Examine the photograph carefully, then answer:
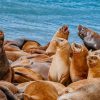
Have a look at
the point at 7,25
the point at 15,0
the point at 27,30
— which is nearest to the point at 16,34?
the point at 27,30

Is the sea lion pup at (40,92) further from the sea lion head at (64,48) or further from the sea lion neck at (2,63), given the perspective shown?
the sea lion head at (64,48)

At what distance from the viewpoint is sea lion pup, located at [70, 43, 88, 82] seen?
705 cm

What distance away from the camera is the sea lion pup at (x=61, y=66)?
7.23 meters

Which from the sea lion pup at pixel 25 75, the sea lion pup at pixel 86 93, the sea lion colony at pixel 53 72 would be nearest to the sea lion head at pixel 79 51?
the sea lion colony at pixel 53 72

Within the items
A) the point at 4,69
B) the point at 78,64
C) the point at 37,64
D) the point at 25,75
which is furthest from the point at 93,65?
the point at 37,64

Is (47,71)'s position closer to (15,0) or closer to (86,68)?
(86,68)

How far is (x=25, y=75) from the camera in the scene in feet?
23.1

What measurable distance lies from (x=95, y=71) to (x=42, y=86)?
1.42m

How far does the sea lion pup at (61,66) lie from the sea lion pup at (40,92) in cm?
179

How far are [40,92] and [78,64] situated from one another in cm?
203

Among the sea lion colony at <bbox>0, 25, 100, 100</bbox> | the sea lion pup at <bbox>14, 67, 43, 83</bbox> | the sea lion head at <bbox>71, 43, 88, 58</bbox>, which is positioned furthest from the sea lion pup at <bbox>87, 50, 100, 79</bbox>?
the sea lion pup at <bbox>14, 67, 43, 83</bbox>

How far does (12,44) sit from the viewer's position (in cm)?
1180

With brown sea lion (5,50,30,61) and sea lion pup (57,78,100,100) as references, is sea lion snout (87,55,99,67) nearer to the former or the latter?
sea lion pup (57,78,100,100)

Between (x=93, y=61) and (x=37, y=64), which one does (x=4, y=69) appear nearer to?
(x=93, y=61)
